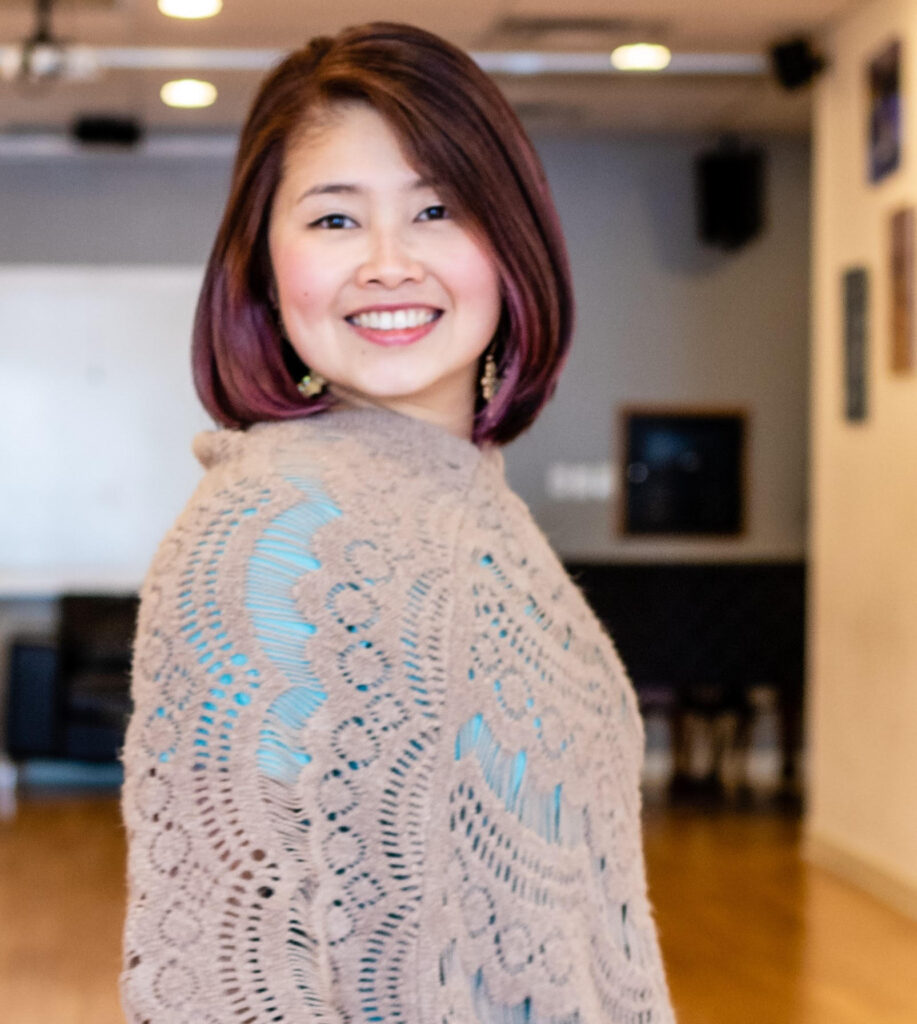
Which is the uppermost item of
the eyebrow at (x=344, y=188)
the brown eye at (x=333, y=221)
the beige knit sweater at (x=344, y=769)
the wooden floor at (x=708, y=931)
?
the eyebrow at (x=344, y=188)

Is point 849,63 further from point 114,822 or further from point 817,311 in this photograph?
point 114,822

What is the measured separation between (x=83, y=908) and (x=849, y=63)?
394 centimetres

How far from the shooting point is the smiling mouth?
1006mm

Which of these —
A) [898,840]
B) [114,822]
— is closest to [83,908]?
[114,822]

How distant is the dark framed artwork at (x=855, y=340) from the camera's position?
17.5 ft

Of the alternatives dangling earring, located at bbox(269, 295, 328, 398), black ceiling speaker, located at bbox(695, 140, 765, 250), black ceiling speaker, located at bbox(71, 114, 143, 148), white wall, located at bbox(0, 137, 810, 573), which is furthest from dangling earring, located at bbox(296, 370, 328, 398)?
white wall, located at bbox(0, 137, 810, 573)

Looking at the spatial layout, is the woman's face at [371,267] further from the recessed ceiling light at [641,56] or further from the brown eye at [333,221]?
the recessed ceiling light at [641,56]

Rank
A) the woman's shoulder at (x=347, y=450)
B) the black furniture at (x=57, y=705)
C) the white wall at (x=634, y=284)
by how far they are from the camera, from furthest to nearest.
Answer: the white wall at (x=634, y=284), the black furniture at (x=57, y=705), the woman's shoulder at (x=347, y=450)

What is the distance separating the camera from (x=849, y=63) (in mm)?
5484

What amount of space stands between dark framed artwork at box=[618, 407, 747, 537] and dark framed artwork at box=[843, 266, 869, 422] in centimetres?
236

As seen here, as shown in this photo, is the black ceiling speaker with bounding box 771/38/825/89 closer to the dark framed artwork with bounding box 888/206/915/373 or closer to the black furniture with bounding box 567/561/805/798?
the dark framed artwork with bounding box 888/206/915/373

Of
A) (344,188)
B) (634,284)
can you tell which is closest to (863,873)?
(634,284)

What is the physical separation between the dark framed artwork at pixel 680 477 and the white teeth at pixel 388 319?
6905 mm

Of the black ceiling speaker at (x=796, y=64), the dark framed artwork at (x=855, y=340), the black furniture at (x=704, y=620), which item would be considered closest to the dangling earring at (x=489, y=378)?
the dark framed artwork at (x=855, y=340)
